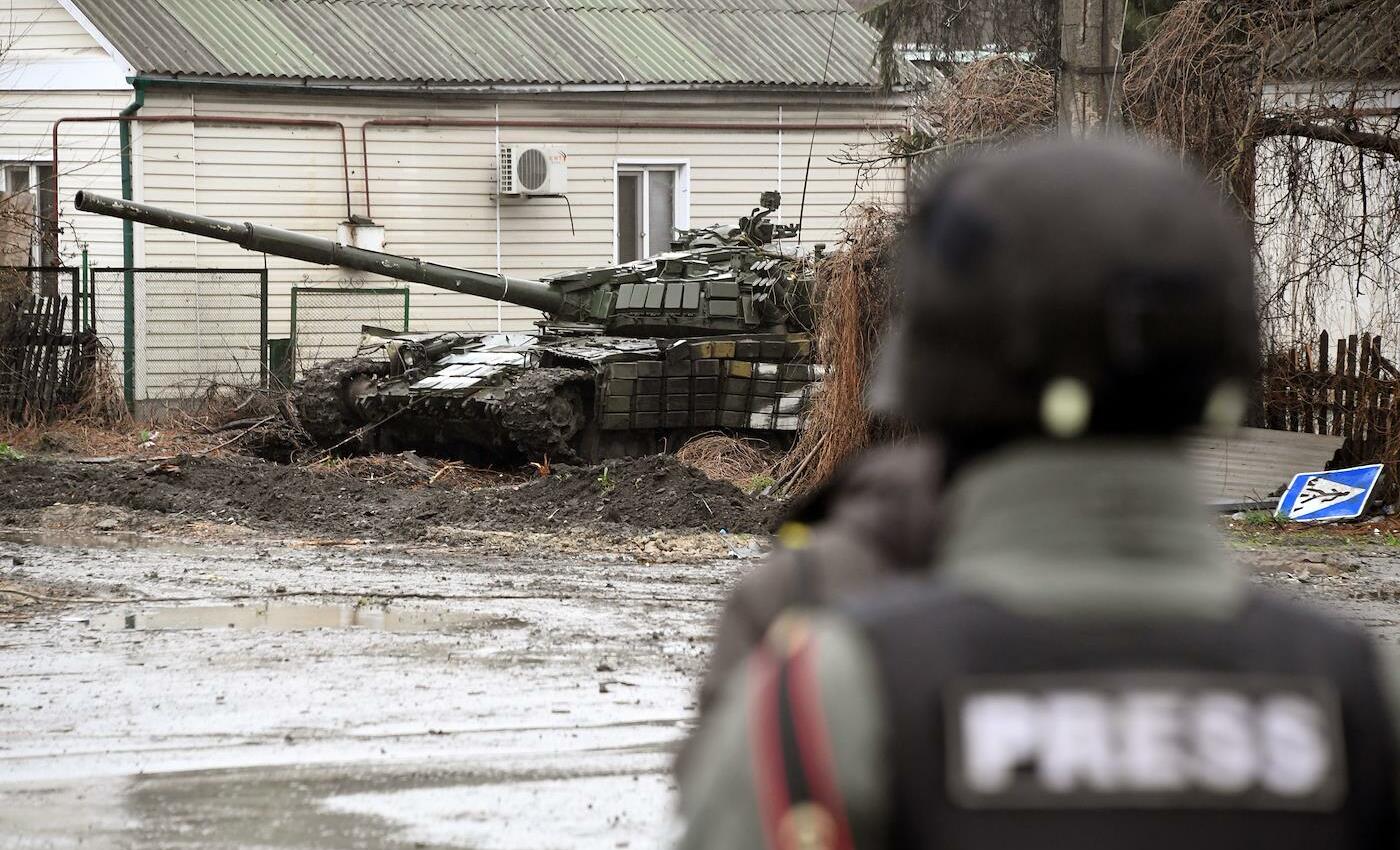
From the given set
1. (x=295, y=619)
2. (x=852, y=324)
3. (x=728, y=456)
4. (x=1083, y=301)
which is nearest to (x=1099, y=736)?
(x=1083, y=301)

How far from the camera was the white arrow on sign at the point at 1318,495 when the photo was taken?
13164 mm

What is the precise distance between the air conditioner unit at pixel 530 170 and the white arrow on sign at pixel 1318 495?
1138cm

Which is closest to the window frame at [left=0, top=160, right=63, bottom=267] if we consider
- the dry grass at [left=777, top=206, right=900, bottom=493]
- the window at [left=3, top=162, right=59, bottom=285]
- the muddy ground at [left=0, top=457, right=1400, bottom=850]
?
the window at [left=3, top=162, right=59, bottom=285]

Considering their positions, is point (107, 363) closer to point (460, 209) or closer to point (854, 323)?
point (460, 209)

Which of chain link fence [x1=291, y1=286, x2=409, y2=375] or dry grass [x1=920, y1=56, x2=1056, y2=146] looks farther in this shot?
chain link fence [x1=291, y1=286, x2=409, y2=375]

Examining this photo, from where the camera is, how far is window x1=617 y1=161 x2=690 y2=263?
23281mm

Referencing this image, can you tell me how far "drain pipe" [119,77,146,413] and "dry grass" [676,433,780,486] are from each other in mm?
6605

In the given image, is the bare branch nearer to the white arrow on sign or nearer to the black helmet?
the white arrow on sign

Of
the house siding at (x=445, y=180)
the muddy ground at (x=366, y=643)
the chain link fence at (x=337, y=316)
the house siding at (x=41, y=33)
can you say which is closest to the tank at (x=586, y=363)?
the muddy ground at (x=366, y=643)

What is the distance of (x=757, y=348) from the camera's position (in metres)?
16.6

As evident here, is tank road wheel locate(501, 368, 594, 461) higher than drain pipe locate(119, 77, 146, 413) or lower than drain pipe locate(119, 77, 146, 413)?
lower

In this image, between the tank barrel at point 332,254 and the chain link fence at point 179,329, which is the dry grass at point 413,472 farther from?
the chain link fence at point 179,329

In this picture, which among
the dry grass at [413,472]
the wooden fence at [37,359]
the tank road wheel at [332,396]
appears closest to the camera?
the dry grass at [413,472]

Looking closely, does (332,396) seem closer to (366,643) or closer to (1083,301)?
(366,643)
